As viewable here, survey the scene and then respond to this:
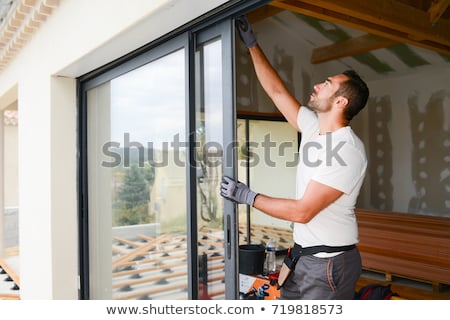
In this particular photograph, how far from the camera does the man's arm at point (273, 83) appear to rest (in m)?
2.38

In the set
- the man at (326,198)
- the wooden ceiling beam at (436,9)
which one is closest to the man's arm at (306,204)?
the man at (326,198)

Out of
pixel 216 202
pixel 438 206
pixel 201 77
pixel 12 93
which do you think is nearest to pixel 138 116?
pixel 201 77

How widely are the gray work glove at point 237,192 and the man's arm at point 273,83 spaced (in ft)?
2.24

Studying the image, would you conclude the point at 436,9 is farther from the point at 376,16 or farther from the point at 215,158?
the point at 215,158

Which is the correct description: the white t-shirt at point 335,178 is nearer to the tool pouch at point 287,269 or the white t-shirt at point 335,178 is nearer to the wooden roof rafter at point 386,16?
the tool pouch at point 287,269

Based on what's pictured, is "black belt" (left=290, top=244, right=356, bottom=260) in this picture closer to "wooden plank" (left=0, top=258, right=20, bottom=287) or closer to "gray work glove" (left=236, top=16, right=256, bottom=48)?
"gray work glove" (left=236, top=16, right=256, bottom=48)

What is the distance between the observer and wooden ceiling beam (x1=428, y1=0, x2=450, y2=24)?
3.98 meters

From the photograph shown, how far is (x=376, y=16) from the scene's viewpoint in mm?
3469

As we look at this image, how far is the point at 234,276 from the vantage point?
2006 mm

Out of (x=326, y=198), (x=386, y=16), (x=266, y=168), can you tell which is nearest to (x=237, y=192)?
(x=326, y=198)

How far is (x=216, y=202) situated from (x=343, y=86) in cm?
92

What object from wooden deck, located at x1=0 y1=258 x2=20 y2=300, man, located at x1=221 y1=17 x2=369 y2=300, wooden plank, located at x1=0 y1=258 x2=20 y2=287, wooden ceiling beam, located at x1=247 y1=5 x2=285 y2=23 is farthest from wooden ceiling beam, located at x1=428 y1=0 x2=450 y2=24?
wooden plank, located at x1=0 y1=258 x2=20 y2=287

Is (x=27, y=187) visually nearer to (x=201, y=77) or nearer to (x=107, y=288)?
(x=107, y=288)

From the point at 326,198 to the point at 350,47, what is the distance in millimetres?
4503
